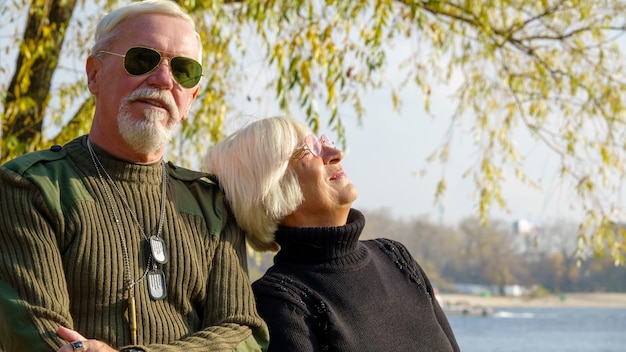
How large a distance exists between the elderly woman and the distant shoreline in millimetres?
58563

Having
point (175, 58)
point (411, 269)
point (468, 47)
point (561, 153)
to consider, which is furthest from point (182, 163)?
point (175, 58)

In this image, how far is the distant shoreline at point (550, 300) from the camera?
64.5 metres

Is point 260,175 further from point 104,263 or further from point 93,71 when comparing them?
point 104,263

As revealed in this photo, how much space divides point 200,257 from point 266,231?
0.39 meters

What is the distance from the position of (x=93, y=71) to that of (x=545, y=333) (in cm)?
4584

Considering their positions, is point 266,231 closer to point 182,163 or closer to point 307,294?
point 307,294

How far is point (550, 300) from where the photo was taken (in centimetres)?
7050

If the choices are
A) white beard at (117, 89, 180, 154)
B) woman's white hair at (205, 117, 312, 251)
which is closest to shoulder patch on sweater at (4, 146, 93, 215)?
white beard at (117, 89, 180, 154)

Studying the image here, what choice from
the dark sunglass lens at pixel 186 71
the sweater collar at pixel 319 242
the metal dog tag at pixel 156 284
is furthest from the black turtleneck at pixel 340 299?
the dark sunglass lens at pixel 186 71

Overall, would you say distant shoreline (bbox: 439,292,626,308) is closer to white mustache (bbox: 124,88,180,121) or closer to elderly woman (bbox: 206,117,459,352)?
elderly woman (bbox: 206,117,459,352)

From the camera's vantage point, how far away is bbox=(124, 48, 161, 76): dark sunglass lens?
2541 mm

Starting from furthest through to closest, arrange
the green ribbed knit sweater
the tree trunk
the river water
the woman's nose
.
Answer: the river water
the tree trunk
the woman's nose
the green ribbed knit sweater

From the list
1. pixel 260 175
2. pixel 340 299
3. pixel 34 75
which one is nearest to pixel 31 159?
pixel 260 175

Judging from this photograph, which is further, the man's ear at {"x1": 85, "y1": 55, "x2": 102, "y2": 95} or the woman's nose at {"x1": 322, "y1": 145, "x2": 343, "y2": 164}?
the woman's nose at {"x1": 322, "y1": 145, "x2": 343, "y2": 164}
